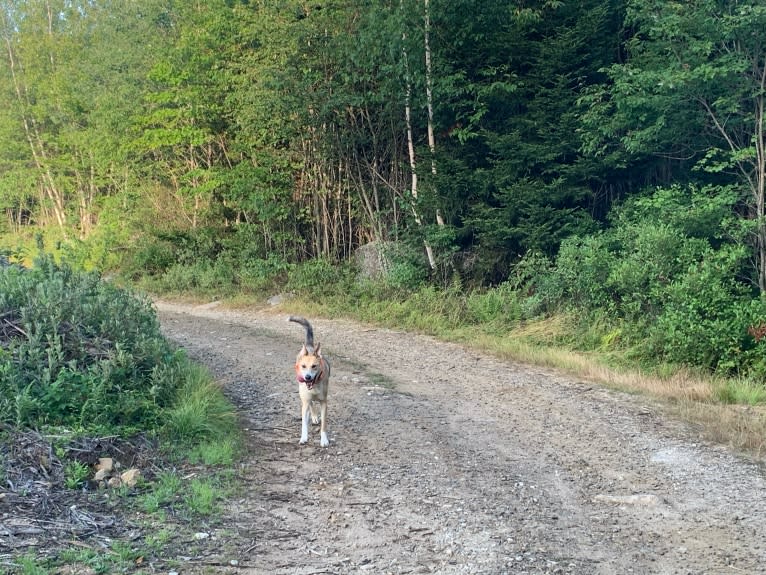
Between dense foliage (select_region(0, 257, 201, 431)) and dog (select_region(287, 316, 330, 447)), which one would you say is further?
dog (select_region(287, 316, 330, 447))

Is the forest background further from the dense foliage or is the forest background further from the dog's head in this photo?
the dog's head

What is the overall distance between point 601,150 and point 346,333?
560cm

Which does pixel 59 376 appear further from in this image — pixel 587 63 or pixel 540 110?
pixel 587 63

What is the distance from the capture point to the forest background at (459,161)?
10516 mm

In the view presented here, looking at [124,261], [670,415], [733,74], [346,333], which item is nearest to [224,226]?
[124,261]

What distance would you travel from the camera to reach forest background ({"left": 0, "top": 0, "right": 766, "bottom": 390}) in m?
10.5

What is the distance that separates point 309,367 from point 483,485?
68.4 inches

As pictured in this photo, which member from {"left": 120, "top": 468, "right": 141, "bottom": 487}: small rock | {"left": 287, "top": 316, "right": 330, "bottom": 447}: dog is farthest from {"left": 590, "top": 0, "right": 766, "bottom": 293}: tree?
{"left": 120, "top": 468, "right": 141, "bottom": 487}: small rock

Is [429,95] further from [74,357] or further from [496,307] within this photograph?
[74,357]

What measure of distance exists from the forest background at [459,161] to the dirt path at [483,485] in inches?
115

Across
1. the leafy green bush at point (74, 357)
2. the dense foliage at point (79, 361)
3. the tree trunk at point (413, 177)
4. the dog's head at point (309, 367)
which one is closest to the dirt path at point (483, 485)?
the dog's head at point (309, 367)

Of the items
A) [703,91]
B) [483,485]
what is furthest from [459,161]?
[483,485]

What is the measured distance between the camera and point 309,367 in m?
5.91

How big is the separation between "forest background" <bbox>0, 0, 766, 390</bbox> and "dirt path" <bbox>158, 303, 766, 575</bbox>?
9.58 feet
